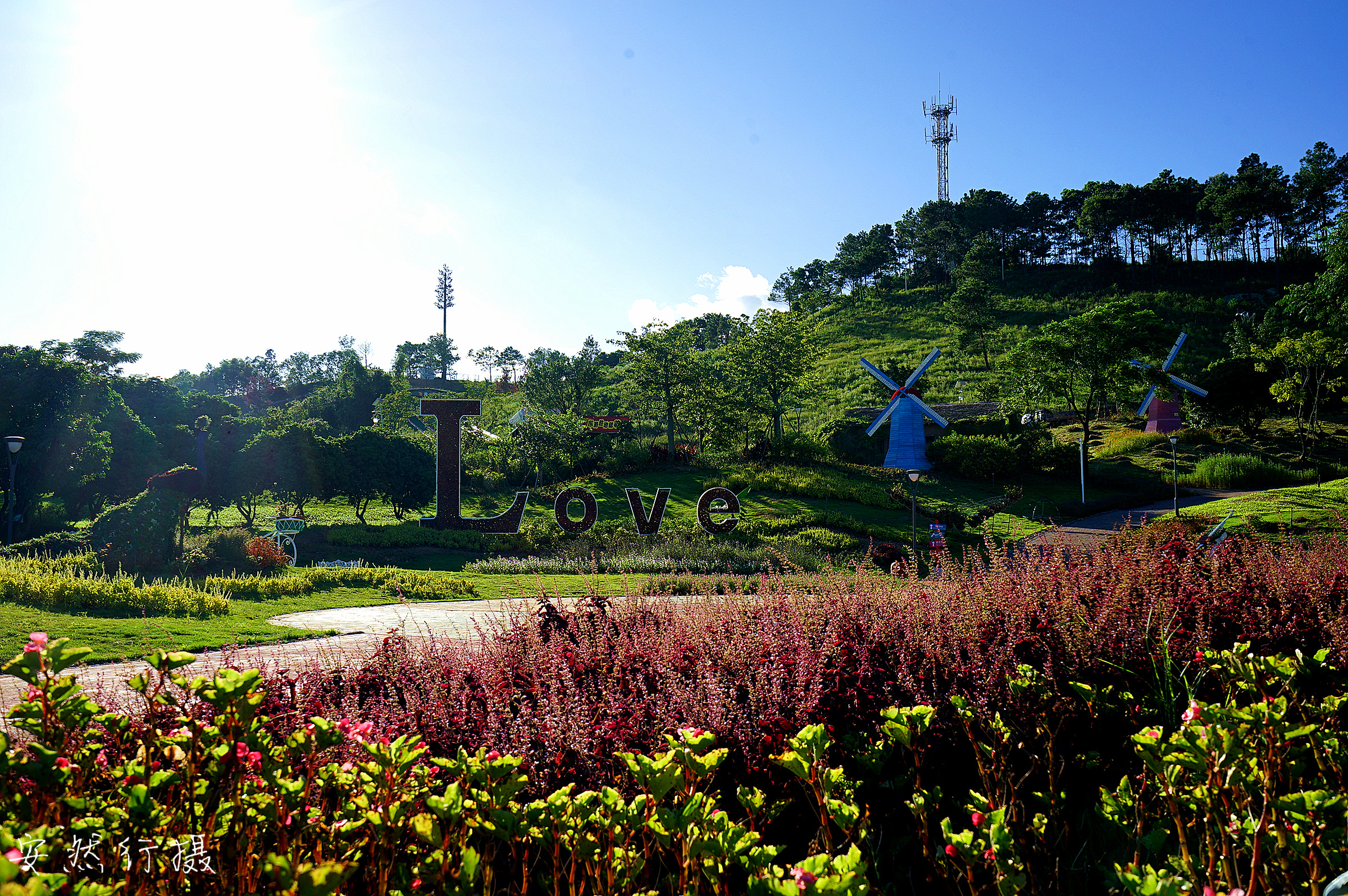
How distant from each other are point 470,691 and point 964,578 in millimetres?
3351

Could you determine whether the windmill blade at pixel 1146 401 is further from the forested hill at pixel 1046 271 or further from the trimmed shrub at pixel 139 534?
the trimmed shrub at pixel 139 534

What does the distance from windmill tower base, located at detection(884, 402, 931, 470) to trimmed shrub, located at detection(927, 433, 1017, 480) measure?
2.70 metres

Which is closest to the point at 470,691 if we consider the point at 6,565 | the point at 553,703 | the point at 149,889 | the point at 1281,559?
the point at 553,703

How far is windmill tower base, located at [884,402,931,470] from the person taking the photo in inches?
938

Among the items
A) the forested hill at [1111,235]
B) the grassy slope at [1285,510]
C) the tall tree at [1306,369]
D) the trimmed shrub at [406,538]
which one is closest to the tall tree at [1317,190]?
the forested hill at [1111,235]

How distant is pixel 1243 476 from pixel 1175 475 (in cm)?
722

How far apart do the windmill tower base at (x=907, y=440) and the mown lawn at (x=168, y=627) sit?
1607cm

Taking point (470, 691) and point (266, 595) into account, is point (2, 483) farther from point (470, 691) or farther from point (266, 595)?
point (470, 691)

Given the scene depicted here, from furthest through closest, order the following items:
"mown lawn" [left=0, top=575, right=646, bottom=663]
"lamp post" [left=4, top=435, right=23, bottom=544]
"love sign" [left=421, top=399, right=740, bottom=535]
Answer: "love sign" [left=421, top=399, right=740, bottom=535]
"lamp post" [left=4, top=435, right=23, bottom=544]
"mown lawn" [left=0, top=575, right=646, bottom=663]

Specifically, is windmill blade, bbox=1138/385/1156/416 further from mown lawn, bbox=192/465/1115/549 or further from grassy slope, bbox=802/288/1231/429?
mown lawn, bbox=192/465/1115/549

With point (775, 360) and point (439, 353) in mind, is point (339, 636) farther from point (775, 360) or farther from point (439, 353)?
point (439, 353)

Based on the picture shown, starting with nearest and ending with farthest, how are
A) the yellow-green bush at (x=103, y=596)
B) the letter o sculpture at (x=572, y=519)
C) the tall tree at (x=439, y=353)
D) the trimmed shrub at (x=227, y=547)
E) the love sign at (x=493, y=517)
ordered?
the yellow-green bush at (x=103, y=596)
the trimmed shrub at (x=227, y=547)
the love sign at (x=493, y=517)
the letter o sculpture at (x=572, y=519)
the tall tree at (x=439, y=353)

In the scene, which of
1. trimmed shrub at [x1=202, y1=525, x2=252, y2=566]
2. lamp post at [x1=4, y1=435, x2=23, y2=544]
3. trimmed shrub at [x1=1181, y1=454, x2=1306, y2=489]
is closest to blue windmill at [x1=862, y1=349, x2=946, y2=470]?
trimmed shrub at [x1=1181, y1=454, x2=1306, y2=489]

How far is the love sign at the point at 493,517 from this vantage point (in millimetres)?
17094
